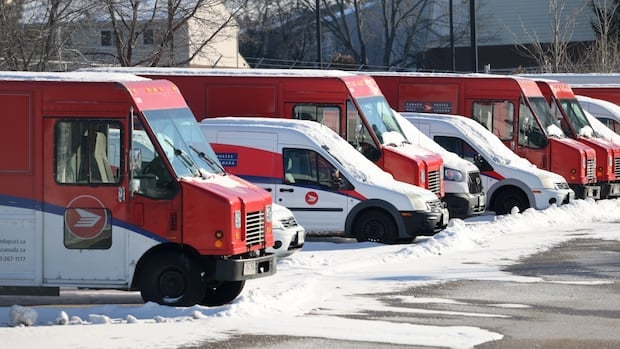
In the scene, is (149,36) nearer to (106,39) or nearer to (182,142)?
(106,39)

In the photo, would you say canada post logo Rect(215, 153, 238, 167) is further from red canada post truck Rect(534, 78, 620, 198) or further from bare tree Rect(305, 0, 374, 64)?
bare tree Rect(305, 0, 374, 64)

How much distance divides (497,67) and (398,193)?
180 ft

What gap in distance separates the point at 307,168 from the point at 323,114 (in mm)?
2587

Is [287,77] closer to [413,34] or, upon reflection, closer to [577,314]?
[577,314]

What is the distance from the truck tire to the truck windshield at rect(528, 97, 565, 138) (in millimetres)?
13559

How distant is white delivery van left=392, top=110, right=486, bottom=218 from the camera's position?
23125mm

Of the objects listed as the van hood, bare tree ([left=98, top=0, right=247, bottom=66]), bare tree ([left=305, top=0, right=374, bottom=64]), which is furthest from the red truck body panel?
bare tree ([left=305, top=0, right=374, bottom=64])

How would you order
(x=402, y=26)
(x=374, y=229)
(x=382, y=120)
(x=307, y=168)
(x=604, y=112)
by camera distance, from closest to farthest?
1. (x=307, y=168)
2. (x=374, y=229)
3. (x=382, y=120)
4. (x=604, y=112)
5. (x=402, y=26)

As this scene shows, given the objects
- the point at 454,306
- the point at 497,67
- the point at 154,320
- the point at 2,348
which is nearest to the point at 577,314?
the point at 454,306

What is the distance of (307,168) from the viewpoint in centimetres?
1980

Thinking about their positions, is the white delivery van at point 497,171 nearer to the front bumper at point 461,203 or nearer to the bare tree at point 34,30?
the front bumper at point 461,203

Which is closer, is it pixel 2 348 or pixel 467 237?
pixel 2 348

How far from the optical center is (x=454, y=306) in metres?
13.6

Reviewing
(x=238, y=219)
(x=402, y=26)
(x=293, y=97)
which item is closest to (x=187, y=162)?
(x=238, y=219)
